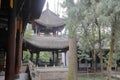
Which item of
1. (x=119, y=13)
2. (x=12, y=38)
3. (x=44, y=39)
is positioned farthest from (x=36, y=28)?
(x=12, y=38)

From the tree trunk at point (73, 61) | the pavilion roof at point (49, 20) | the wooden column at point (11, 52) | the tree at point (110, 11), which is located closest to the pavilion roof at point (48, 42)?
the pavilion roof at point (49, 20)

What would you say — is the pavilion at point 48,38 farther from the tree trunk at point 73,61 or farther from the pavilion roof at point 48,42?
the tree trunk at point 73,61

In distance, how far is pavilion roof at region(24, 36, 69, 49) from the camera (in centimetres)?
1716

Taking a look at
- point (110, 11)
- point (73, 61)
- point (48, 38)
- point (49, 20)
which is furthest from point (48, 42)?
point (110, 11)

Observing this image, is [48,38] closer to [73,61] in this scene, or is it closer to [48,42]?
[48,42]

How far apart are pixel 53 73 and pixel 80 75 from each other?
144 inches

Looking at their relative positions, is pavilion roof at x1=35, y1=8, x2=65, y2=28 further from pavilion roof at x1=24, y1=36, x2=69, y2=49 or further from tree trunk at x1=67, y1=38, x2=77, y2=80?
tree trunk at x1=67, y1=38, x2=77, y2=80

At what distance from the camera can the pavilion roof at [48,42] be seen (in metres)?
17.2

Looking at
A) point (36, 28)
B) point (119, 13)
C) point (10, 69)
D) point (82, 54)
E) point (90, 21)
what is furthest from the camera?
point (36, 28)

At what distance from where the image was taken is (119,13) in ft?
20.7

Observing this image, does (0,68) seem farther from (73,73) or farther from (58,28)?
(58,28)

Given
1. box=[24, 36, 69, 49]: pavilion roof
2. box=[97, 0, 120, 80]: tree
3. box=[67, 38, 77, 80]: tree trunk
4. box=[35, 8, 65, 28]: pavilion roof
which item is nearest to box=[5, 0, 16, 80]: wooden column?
box=[97, 0, 120, 80]: tree

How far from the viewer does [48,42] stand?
1780 cm

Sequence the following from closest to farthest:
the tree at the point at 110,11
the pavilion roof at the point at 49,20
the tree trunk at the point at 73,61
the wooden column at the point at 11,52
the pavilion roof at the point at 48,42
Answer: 1. the wooden column at the point at 11,52
2. the tree at the point at 110,11
3. the tree trunk at the point at 73,61
4. the pavilion roof at the point at 48,42
5. the pavilion roof at the point at 49,20
